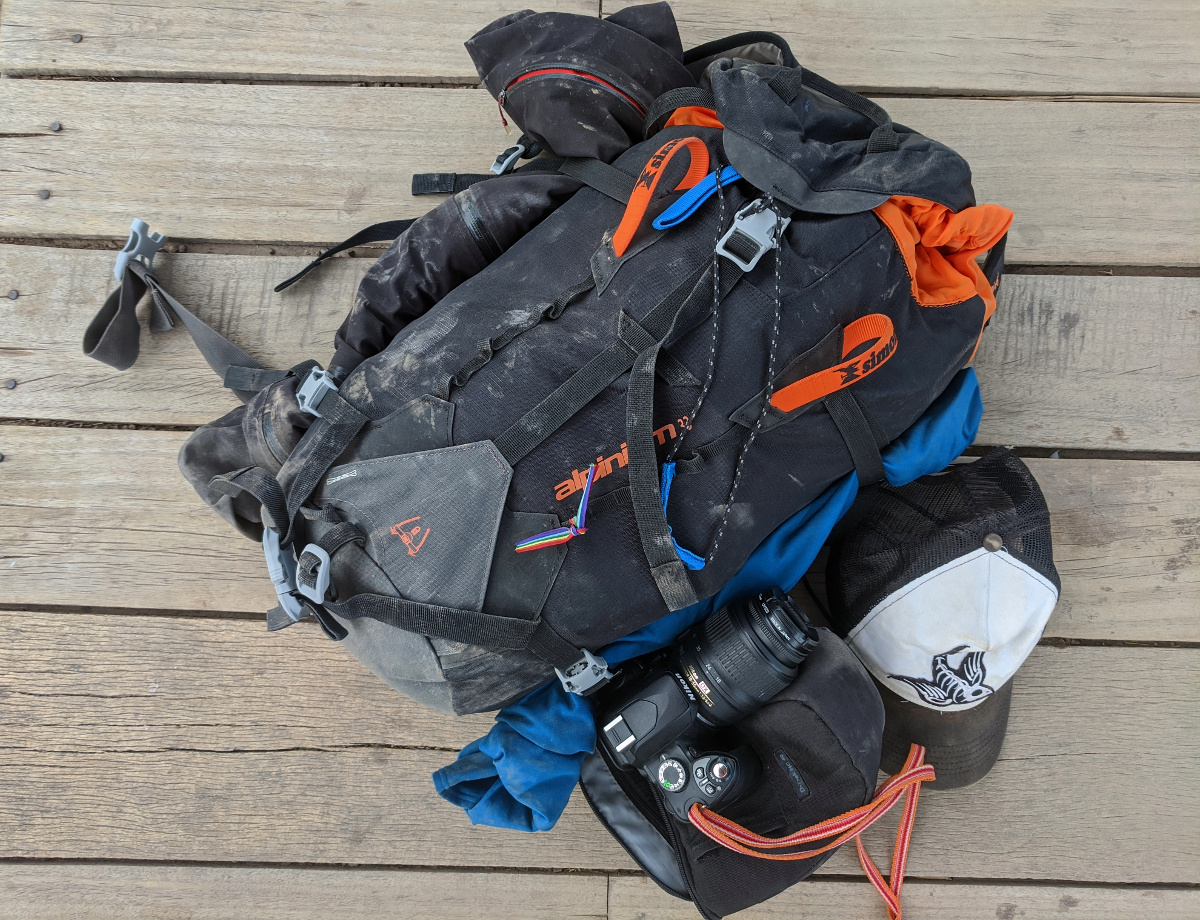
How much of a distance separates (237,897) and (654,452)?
39.1 inches

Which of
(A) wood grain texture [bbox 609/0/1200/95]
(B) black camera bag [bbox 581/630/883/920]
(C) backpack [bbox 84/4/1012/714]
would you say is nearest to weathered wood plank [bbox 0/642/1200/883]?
(B) black camera bag [bbox 581/630/883/920]

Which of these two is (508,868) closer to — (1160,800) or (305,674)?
(305,674)

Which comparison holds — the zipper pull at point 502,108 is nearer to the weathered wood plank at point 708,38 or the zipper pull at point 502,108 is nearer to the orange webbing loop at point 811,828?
the weathered wood plank at point 708,38

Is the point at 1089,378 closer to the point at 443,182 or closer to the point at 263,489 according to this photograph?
the point at 443,182

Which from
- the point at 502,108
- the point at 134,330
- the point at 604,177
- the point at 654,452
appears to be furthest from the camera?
the point at 134,330

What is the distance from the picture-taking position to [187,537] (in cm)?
114

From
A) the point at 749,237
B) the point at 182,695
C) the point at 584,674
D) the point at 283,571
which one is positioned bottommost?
the point at 182,695

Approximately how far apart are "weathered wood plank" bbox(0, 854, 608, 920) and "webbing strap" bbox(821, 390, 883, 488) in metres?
0.83

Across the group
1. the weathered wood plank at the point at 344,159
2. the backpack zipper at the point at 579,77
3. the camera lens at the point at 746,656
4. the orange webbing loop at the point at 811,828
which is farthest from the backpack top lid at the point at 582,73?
the orange webbing loop at the point at 811,828

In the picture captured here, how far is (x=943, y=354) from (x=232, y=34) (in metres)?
→ 1.22

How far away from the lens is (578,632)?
0.86 meters

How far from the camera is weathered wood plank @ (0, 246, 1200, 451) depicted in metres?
1.13

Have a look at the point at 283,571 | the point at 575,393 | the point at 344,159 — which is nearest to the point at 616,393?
the point at 575,393

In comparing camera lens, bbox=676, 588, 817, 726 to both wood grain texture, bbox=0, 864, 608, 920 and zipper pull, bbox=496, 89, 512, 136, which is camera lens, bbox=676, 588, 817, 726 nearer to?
wood grain texture, bbox=0, 864, 608, 920
